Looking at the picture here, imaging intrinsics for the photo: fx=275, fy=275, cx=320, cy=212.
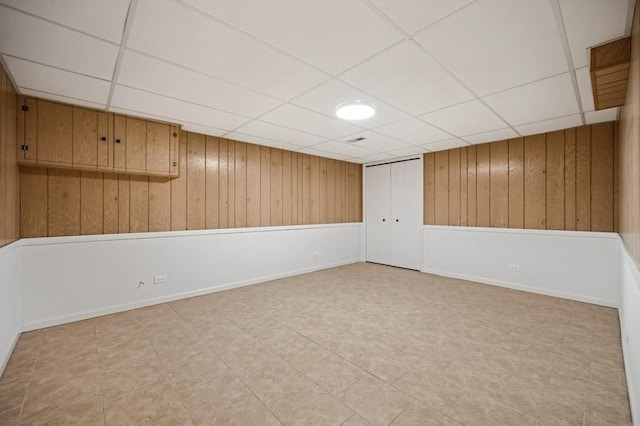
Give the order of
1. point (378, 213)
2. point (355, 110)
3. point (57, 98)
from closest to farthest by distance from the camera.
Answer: point (57, 98) < point (355, 110) < point (378, 213)

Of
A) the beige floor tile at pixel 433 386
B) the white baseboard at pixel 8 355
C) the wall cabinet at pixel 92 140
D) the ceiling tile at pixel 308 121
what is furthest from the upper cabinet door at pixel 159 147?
the beige floor tile at pixel 433 386

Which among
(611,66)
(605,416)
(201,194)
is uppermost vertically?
(611,66)

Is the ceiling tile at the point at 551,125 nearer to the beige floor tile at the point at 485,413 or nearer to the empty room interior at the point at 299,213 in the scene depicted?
the empty room interior at the point at 299,213

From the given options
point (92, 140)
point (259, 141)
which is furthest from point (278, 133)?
point (92, 140)

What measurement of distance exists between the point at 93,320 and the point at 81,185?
1.51 meters

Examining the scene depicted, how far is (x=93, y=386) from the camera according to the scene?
191cm

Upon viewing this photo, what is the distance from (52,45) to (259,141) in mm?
2711

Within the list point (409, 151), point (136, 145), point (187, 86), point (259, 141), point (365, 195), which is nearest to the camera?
point (187, 86)

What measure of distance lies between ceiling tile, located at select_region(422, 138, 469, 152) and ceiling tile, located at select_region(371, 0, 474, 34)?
3029mm

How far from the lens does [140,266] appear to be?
3.45 metres

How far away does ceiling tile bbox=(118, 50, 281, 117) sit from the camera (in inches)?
84.1

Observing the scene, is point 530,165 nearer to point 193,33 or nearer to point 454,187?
point 454,187

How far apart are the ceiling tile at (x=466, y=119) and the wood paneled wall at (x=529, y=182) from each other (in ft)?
3.09

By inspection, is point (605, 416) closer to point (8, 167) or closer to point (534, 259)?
point (534, 259)
